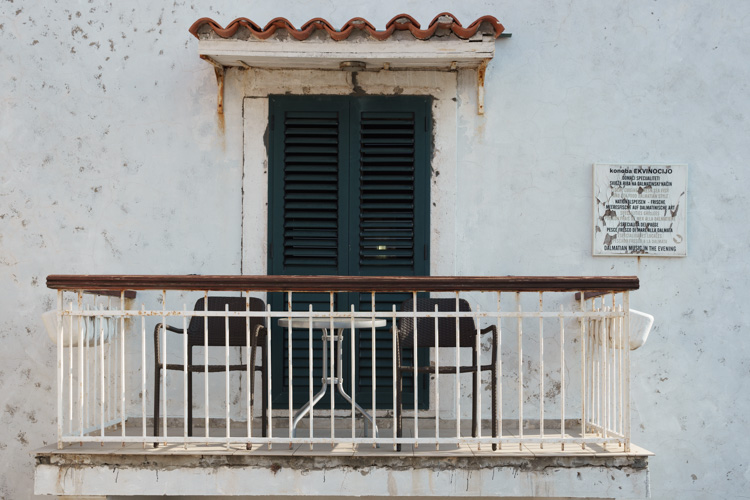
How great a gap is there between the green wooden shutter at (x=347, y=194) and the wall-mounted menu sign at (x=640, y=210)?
4.15 ft

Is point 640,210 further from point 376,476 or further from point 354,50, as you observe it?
point 376,476

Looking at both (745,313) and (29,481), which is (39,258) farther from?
(745,313)

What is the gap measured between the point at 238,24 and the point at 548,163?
2372mm

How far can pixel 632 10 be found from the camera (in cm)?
598

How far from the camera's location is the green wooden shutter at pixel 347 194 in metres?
5.93

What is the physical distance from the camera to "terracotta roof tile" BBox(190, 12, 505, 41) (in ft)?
17.3

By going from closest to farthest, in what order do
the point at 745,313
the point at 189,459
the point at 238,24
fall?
the point at 189,459, the point at 238,24, the point at 745,313

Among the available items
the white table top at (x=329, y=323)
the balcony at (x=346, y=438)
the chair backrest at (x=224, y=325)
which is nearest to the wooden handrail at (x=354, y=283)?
the balcony at (x=346, y=438)

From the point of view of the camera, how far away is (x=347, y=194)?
596 centimetres

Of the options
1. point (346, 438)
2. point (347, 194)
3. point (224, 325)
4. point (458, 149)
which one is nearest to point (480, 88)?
point (458, 149)

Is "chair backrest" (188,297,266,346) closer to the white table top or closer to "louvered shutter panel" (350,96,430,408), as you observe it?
the white table top

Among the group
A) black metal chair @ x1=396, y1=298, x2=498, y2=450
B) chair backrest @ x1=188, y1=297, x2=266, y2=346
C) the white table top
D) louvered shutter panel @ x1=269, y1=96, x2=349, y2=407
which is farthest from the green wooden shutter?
the white table top

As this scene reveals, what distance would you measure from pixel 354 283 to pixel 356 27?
1788mm

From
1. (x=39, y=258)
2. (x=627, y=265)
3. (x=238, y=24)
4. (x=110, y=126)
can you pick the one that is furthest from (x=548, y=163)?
(x=39, y=258)
